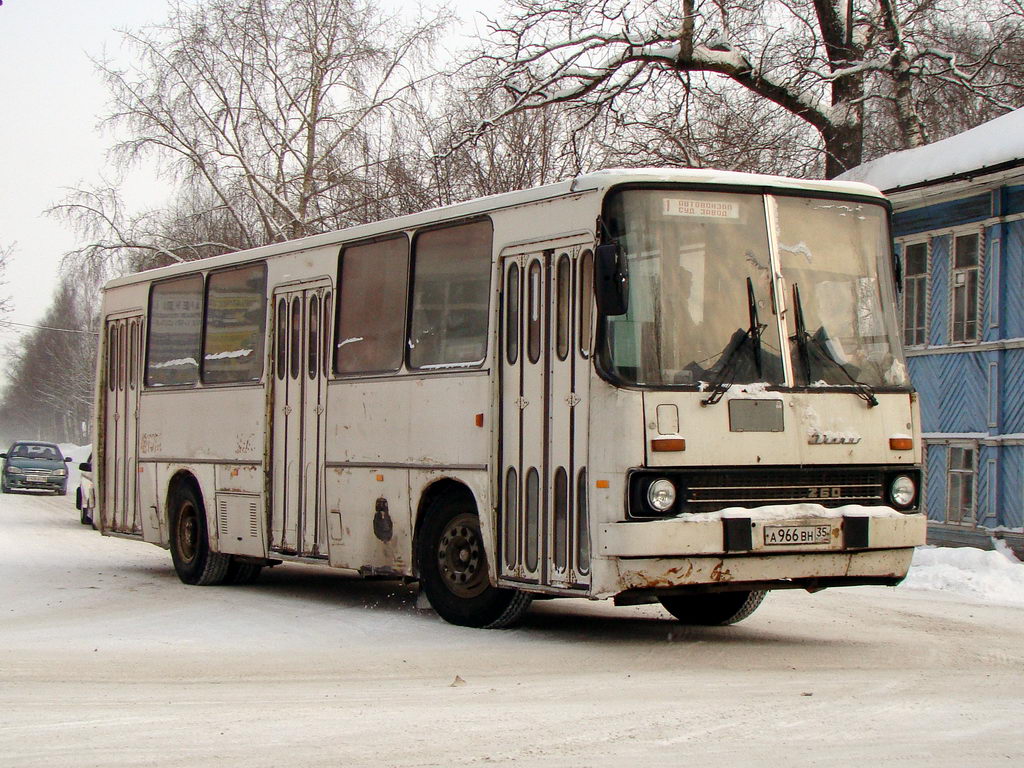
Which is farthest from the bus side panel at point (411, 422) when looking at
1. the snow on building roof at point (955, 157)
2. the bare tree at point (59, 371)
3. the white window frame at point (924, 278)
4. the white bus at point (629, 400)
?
the bare tree at point (59, 371)

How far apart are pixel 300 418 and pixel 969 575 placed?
744 centimetres

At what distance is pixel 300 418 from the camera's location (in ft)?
43.6

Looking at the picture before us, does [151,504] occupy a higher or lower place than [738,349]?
lower

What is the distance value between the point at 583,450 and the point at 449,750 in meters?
3.50

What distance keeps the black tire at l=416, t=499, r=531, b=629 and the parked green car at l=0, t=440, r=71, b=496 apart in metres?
32.3

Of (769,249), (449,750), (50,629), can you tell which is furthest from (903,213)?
(449,750)

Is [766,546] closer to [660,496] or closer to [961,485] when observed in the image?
[660,496]

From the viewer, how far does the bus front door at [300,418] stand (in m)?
13.0

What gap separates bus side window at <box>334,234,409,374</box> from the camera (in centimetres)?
1202

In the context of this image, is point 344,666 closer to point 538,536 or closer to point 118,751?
point 538,536

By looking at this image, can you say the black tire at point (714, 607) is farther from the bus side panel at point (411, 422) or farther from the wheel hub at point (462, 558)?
the bus side panel at point (411, 422)

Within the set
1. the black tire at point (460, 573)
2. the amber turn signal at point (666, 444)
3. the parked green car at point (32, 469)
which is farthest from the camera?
the parked green car at point (32, 469)

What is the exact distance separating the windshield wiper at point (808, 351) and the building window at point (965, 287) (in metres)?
11.6

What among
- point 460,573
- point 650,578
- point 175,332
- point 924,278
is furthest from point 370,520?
point 924,278
